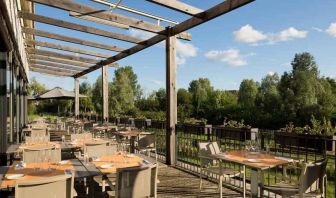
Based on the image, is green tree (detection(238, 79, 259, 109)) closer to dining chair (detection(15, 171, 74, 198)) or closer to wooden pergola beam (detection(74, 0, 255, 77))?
wooden pergola beam (detection(74, 0, 255, 77))

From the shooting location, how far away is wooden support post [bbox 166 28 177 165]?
23.7ft

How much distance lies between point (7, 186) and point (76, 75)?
47.4ft

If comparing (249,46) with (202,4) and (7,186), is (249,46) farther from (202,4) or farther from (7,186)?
(7,186)

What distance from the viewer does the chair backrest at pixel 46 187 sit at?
2.49m

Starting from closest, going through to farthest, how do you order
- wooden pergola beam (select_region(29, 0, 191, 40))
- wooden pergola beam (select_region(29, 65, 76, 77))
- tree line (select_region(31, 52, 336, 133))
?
wooden pergola beam (select_region(29, 0, 191, 40)) < wooden pergola beam (select_region(29, 65, 76, 77)) < tree line (select_region(31, 52, 336, 133))

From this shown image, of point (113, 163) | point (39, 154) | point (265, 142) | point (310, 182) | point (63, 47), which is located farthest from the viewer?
point (63, 47)

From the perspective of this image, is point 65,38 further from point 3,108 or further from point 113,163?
point 113,163

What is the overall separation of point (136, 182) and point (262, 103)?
30955 mm

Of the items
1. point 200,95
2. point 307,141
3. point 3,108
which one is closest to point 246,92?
point 200,95

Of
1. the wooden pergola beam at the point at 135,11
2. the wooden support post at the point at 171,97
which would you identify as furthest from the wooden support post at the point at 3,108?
the wooden support post at the point at 171,97

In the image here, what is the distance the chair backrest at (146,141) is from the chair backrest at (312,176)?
14.3 feet

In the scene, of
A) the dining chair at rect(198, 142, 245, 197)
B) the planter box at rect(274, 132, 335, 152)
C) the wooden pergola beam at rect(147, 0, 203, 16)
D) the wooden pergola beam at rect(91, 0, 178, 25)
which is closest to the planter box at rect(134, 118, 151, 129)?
the wooden pergola beam at rect(91, 0, 178, 25)

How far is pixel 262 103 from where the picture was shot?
105 feet

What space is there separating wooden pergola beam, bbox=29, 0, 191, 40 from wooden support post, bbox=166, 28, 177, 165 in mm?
409
